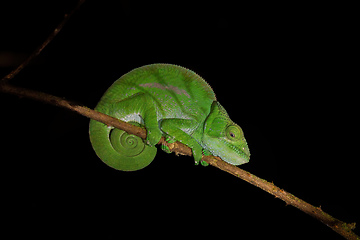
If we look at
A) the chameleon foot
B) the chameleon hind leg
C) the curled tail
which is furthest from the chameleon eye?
the curled tail

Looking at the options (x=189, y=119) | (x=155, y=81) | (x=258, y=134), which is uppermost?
(x=155, y=81)

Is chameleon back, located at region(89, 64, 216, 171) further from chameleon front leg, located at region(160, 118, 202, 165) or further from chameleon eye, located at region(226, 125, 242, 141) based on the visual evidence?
chameleon eye, located at region(226, 125, 242, 141)

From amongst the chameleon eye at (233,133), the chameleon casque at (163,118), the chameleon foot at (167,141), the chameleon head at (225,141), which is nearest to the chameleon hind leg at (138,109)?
the chameleon casque at (163,118)

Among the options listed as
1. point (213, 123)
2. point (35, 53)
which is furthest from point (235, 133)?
point (35, 53)

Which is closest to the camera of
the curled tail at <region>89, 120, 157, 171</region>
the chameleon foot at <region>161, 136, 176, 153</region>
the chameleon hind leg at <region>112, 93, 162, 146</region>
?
the chameleon foot at <region>161, 136, 176, 153</region>

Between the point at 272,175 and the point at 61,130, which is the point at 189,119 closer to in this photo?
the point at 61,130

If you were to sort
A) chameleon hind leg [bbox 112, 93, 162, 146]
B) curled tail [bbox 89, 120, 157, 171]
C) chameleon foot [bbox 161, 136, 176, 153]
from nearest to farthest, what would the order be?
chameleon foot [bbox 161, 136, 176, 153], chameleon hind leg [bbox 112, 93, 162, 146], curled tail [bbox 89, 120, 157, 171]

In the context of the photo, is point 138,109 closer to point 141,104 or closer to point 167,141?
point 141,104
